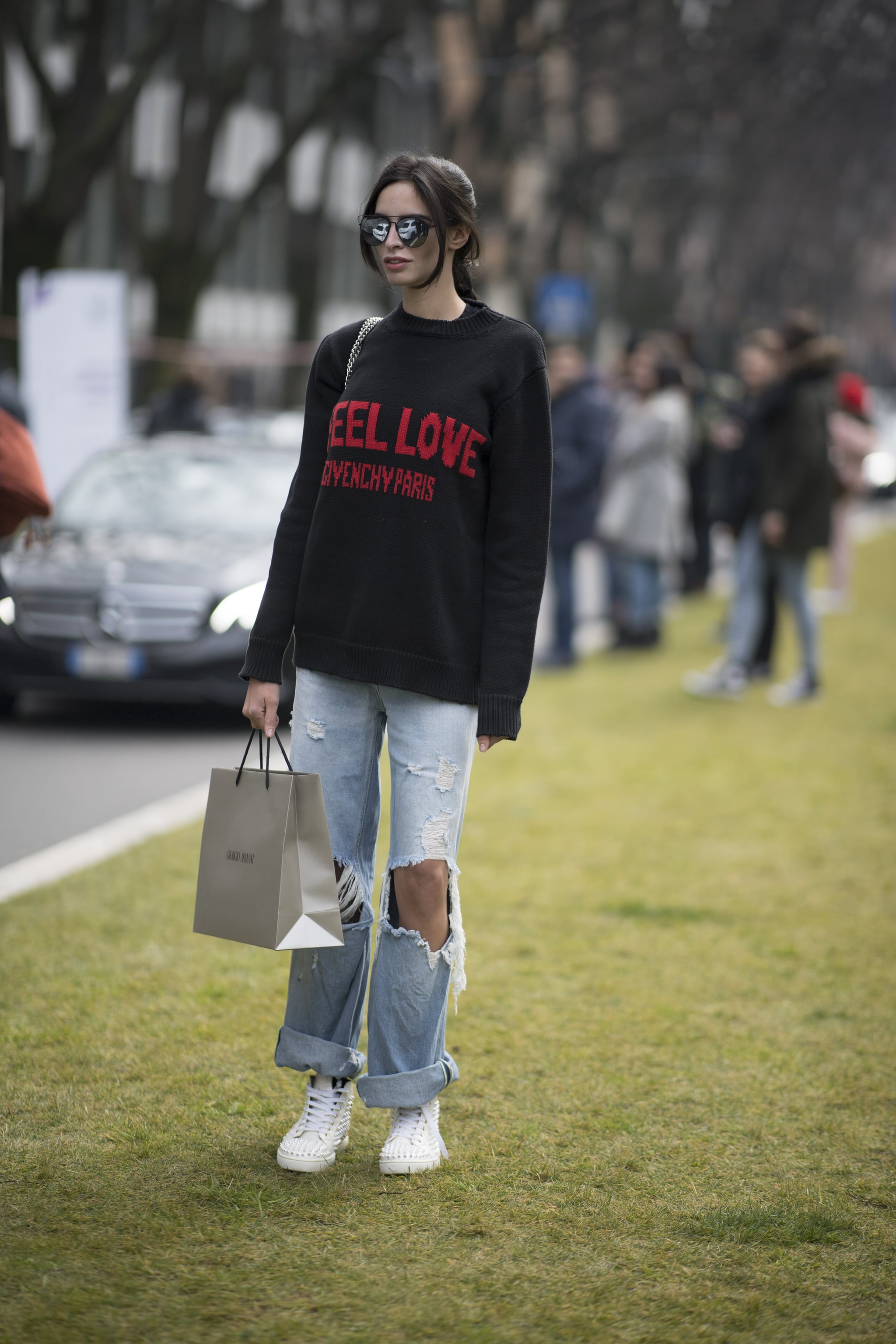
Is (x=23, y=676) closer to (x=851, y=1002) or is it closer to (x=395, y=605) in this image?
(x=851, y=1002)

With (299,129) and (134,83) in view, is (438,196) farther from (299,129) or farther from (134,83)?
(299,129)

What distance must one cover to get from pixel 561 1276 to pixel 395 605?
4.22ft

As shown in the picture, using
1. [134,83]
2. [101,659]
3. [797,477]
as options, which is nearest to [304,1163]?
[101,659]

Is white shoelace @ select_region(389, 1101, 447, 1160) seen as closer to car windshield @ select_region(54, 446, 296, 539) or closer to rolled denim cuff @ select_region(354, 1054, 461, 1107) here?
rolled denim cuff @ select_region(354, 1054, 461, 1107)

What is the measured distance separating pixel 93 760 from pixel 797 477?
4.27m

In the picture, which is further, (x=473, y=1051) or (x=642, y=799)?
(x=642, y=799)

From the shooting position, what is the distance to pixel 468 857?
6816 millimetres

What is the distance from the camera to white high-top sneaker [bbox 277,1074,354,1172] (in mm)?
3738

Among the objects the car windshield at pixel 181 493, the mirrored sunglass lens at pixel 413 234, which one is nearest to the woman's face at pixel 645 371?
the car windshield at pixel 181 493

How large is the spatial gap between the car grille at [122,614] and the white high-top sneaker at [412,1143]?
219 inches

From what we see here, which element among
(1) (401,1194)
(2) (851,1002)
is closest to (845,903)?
(2) (851,1002)

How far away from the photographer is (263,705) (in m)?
3.73

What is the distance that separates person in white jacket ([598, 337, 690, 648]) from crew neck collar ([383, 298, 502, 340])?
9.19 meters

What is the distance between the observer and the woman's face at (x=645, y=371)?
12773 millimetres
